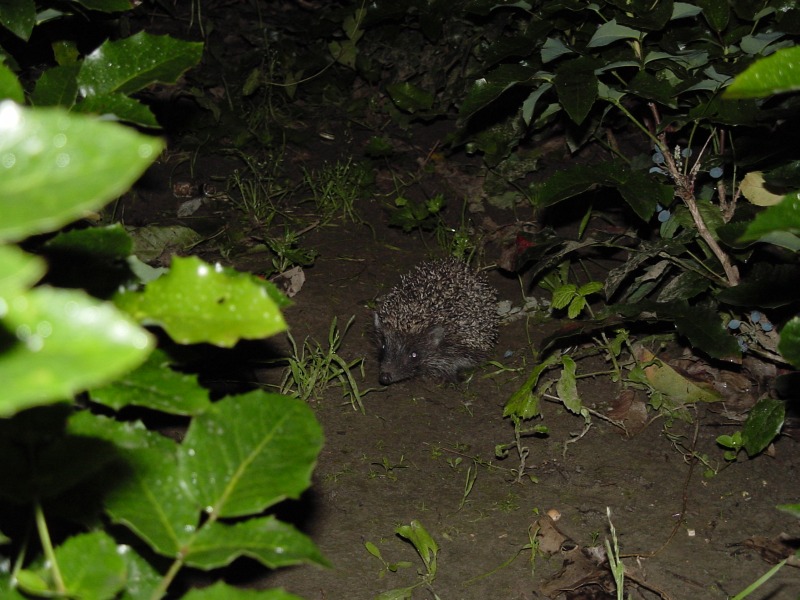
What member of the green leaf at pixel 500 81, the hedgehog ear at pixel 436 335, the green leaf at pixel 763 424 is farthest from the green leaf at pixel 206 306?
the hedgehog ear at pixel 436 335

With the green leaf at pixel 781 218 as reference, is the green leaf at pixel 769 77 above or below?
above

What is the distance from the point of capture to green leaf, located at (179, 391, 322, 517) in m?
1.33

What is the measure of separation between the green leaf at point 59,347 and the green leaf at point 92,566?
587 mm

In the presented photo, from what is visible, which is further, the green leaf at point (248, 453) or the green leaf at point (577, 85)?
the green leaf at point (577, 85)

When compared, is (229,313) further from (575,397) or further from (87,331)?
(575,397)

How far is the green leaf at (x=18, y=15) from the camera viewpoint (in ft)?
6.53

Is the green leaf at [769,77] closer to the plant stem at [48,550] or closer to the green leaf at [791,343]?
the green leaf at [791,343]

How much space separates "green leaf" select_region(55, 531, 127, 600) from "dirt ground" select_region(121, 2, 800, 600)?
7.93ft

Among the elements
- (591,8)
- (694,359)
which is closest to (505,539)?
(694,359)

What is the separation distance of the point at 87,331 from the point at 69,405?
0.57 metres

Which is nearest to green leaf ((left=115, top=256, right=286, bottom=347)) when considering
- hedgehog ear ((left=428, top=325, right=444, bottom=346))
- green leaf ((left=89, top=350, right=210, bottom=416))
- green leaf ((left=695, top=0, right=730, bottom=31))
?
green leaf ((left=89, top=350, right=210, bottom=416))

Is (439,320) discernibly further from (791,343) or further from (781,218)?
(781,218)

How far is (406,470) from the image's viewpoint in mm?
4523

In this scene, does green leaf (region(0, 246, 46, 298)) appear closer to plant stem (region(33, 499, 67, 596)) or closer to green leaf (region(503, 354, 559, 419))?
plant stem (region(33, 499, 67, 596))
